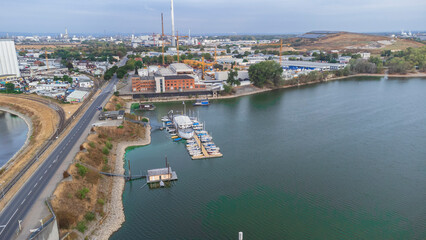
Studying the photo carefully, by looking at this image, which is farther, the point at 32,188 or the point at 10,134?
the point at 10,134

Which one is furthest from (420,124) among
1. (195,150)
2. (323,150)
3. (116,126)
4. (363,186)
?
(116,126)

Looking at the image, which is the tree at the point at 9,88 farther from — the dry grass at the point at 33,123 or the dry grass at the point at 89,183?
the dry grass at the point at 89,183

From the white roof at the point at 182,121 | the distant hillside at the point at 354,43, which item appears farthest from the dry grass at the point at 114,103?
the distant hillside at the point at 354,43

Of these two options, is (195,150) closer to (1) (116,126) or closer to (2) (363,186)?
(1) (116,126)

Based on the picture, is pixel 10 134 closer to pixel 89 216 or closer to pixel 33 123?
pixel 33 123

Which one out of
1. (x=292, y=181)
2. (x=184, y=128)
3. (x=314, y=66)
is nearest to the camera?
(x=292, y=181)

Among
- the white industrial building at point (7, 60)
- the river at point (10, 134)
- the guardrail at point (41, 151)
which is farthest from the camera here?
the white industrial building at point (7, 60)

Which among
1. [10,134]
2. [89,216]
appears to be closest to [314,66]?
[10,134]
